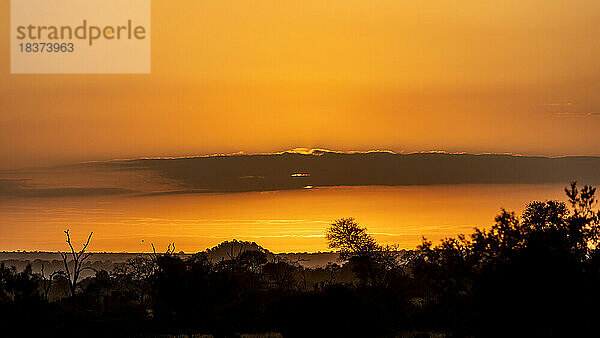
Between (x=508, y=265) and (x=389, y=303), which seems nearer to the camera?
(x=508, y=265)

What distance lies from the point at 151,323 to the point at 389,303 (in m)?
15.3

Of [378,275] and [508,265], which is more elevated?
[508,265]

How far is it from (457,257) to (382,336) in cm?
1051

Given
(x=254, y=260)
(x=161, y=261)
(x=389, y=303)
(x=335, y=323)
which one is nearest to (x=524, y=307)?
(x=335, y=323)

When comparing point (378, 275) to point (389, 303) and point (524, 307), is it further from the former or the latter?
point (524, 307)

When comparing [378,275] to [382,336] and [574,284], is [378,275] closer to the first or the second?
[382,336]

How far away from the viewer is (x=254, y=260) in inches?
3556

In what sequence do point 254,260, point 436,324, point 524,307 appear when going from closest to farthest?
point 524,307 → point 436,324 → point 254,260

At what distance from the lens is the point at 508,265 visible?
27719 mm

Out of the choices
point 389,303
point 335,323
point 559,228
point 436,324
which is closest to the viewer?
point 559,228

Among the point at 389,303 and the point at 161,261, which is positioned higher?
the point at 161,261

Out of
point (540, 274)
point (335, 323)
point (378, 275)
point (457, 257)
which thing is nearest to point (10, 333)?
point (335, 323)

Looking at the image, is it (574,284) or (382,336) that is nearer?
(574,284)


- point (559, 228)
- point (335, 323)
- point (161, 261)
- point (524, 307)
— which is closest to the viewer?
point (524, 307)
